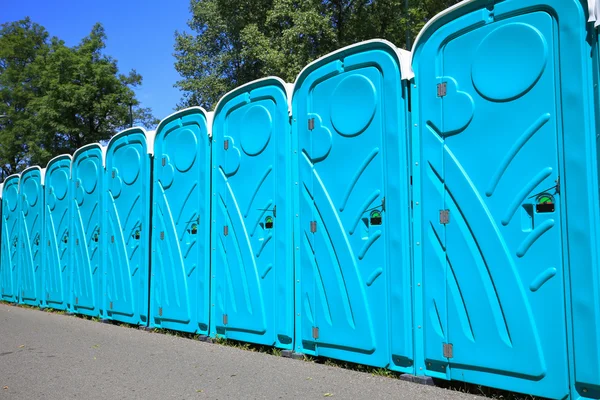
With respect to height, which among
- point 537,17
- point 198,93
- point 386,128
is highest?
point 198,93

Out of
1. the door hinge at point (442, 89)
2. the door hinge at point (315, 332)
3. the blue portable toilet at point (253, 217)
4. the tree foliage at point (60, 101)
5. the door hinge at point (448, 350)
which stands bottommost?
the door hinge at point (315, 332)

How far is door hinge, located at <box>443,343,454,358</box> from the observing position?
468 cm

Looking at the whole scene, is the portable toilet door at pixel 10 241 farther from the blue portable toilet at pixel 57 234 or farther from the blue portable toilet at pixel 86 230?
the blue portable toilet at pixel 86 230

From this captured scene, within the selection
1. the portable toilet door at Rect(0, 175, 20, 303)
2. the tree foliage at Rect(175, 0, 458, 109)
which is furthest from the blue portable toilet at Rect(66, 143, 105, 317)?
the tree foliage at Rect(175, 0, 458, 109)

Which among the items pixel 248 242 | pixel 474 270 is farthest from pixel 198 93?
pixel 474 270

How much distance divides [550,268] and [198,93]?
2348cm

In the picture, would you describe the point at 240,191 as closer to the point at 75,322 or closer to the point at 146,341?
the point at 146,341

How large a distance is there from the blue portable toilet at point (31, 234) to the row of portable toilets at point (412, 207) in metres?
4.36

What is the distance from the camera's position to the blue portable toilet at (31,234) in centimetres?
1184

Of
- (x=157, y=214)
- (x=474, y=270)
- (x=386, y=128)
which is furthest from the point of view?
(x=157, y=214)

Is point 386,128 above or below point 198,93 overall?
below

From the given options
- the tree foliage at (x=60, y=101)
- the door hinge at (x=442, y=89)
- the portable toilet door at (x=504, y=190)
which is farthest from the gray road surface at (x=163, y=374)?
the tree foliage at (x=60, y=101)

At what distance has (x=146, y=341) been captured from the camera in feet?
25.2

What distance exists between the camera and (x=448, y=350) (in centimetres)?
470
